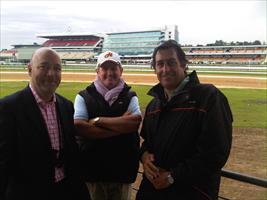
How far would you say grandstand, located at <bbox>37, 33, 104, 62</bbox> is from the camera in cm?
11412

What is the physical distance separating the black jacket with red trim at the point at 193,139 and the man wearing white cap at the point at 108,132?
0.50 metres

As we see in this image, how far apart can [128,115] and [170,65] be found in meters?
0.65

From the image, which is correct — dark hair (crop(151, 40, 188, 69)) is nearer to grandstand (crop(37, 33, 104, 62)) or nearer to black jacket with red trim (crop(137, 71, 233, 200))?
black jacket with red trim (crop(137, 71, 233, 200))

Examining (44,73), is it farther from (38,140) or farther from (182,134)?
(182,134)

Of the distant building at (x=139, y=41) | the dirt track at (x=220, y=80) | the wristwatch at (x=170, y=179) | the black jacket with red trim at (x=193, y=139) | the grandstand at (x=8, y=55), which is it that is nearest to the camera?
the black jacket with red trim at (x=193, y=139)

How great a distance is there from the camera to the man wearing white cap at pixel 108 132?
3.03 meters

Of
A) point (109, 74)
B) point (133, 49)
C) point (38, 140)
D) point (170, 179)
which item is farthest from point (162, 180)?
point (133, 49)

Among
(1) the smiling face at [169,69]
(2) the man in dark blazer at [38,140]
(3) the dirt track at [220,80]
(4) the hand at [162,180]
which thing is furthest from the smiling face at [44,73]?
(3) the dirt track at [220,80]

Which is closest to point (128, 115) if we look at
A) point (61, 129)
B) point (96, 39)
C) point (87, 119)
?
point (87, 119)

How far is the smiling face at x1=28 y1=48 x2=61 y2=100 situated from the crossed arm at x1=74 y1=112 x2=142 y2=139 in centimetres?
45

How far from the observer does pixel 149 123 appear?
2732 mm

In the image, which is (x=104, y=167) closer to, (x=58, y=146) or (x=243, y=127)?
(x=58, y=146)

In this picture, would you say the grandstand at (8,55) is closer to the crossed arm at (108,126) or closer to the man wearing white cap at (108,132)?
the man wearing white cap at (108,132)

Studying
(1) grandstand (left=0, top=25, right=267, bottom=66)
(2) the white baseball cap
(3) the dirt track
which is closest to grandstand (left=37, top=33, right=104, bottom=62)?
(1) grandstand (left=0, top=25, right=267, bottom=66)
